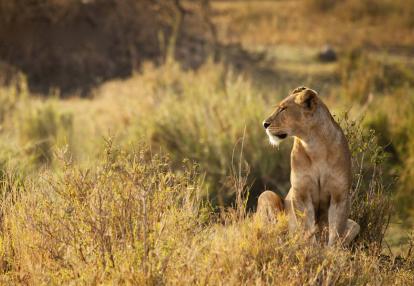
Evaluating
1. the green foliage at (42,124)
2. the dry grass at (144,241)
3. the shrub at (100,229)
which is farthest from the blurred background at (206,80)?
the shrub at (100,229)

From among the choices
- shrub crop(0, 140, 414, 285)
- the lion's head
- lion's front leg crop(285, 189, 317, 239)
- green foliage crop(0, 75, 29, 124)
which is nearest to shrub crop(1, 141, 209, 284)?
shrub crop(0, 140, 414, 285)

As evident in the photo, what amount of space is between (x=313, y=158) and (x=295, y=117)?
315 mm

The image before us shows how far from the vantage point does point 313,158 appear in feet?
19.4

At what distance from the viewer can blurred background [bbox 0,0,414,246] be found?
32.7ft

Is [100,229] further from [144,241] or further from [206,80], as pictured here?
[206,80]

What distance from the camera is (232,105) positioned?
10633 mm

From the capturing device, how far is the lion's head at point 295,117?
19.2 feet

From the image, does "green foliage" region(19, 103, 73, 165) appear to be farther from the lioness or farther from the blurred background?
the lioness

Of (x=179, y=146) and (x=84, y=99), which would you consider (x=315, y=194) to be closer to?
(x=179, y=146)

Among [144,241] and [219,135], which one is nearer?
[144,241]

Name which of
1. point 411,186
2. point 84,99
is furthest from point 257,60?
point 411,186

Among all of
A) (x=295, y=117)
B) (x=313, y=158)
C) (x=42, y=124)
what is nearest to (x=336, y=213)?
(x=313, y=158)

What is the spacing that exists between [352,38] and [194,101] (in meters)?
11.5

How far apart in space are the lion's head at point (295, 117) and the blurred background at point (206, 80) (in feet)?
1.19
